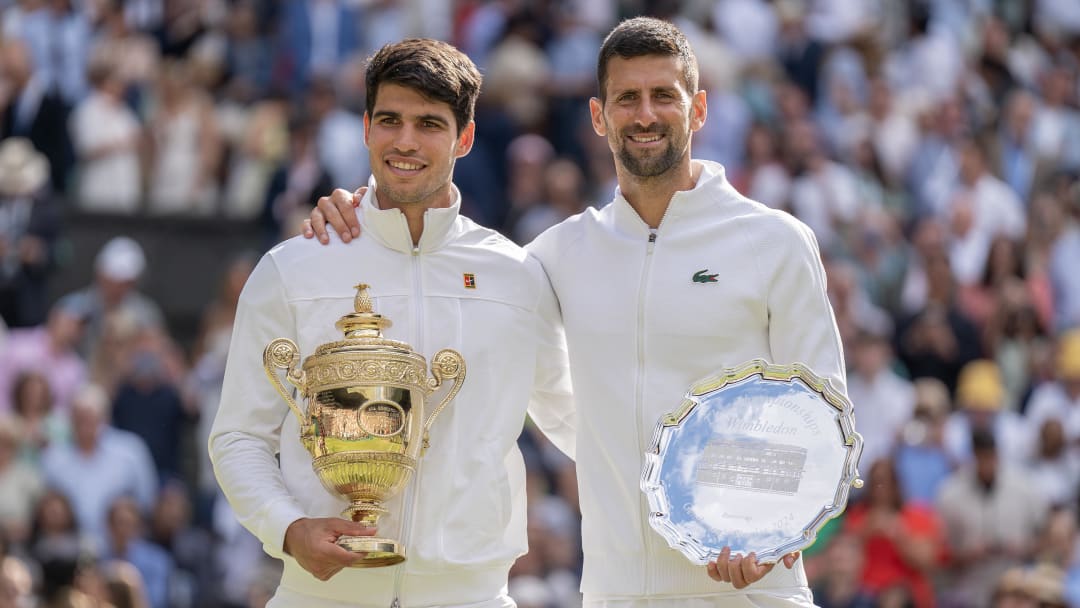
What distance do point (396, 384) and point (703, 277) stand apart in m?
0.99

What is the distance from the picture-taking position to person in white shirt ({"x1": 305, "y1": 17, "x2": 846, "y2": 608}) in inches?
249

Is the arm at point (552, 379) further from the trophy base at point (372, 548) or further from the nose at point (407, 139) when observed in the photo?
the trophy base at point (372, 548)

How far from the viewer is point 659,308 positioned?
6.39m

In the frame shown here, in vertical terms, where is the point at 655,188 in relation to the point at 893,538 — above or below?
above

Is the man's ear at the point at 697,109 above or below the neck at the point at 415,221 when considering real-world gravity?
above

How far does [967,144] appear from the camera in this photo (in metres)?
16.8

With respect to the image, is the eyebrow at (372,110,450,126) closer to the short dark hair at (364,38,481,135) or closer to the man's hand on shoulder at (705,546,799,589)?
the short dark hair at (364,38,481,135)

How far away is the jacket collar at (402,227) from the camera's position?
20.7 ft

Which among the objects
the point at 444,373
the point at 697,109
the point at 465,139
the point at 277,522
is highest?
the point at 697,109

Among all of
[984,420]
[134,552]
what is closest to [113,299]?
[134,552]

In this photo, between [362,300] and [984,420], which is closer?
[362,300]

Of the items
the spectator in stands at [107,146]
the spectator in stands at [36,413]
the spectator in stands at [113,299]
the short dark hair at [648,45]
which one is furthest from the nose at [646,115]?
the spectator in stands at [107,146]

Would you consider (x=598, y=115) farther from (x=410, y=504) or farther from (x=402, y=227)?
(x=410, y=504)

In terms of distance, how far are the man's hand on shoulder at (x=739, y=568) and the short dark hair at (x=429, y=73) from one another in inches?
57.1
